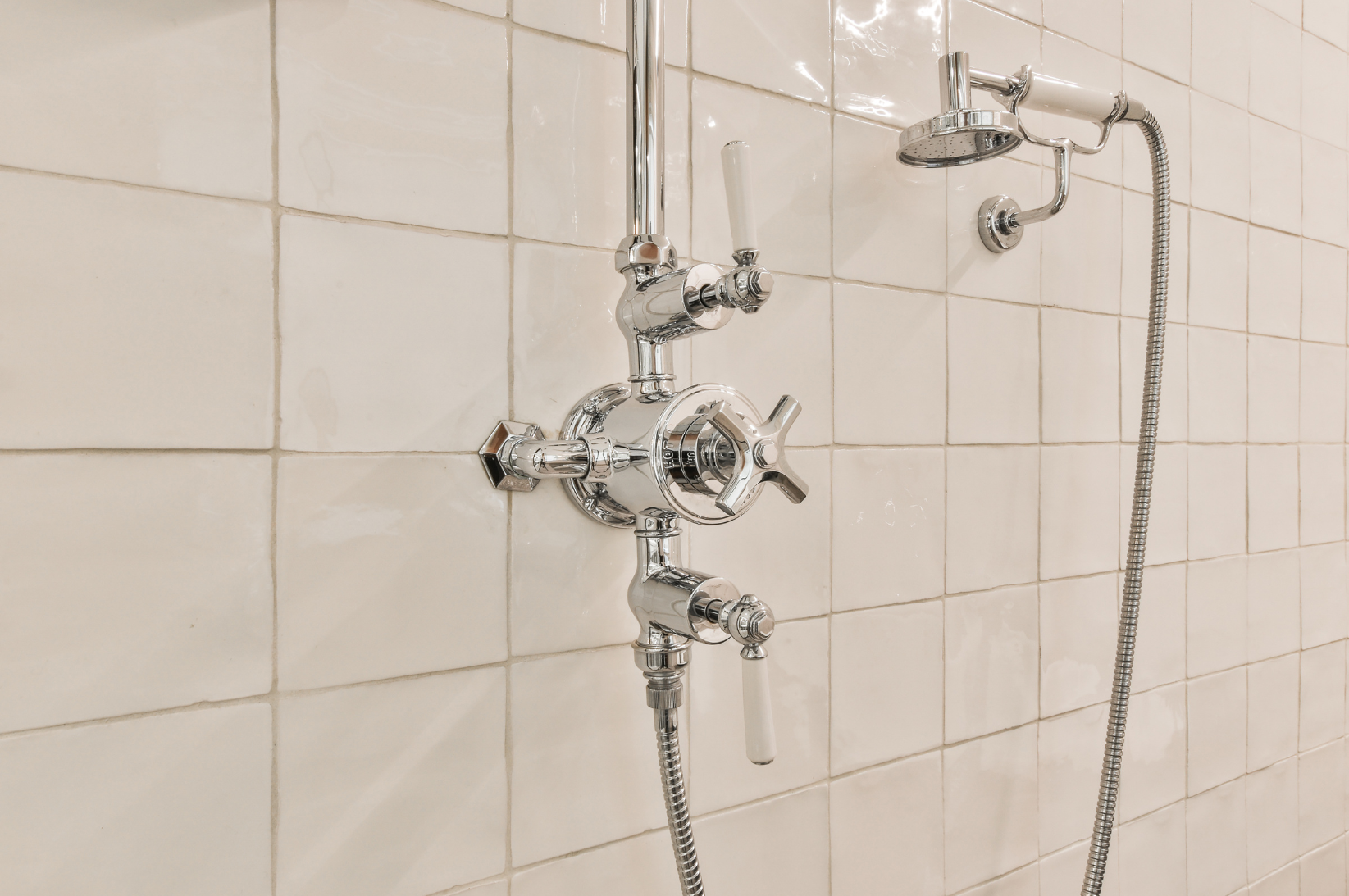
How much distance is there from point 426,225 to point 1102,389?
0.71 metres

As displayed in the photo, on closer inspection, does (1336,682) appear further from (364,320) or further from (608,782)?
(364,320)

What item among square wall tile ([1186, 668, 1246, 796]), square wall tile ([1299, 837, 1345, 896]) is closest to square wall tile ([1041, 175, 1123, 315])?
square wall tile ([1186, 668, 1246, 796])

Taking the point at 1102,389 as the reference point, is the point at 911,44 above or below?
above

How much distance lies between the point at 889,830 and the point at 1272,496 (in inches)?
27.5

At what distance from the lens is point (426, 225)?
557 mm

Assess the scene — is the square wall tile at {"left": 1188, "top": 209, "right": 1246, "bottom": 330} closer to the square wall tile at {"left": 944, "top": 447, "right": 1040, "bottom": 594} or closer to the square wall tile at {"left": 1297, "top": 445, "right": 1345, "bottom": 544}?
the square wall tile at {"left": 1297, "top": 445, "right": 1345, "bottom": 544}

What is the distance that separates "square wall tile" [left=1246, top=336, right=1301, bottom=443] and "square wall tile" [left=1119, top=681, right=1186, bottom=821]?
13.3 inches

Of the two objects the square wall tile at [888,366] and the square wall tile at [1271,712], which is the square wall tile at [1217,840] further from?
the square wall tile at [888,366]

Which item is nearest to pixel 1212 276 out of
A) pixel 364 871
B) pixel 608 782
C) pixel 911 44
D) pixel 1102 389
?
pixel 1102 389

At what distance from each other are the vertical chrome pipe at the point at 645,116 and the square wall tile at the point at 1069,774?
0.64m

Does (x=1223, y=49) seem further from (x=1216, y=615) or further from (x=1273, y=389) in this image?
(x=1216, y=615)

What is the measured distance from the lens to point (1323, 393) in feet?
3.89

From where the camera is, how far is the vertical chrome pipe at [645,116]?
57 centimetres

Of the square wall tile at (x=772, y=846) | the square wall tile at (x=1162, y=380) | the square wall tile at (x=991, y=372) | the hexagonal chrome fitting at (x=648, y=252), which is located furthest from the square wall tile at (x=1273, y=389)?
the hexagonal chrome fitting at (x=648, y=252)
